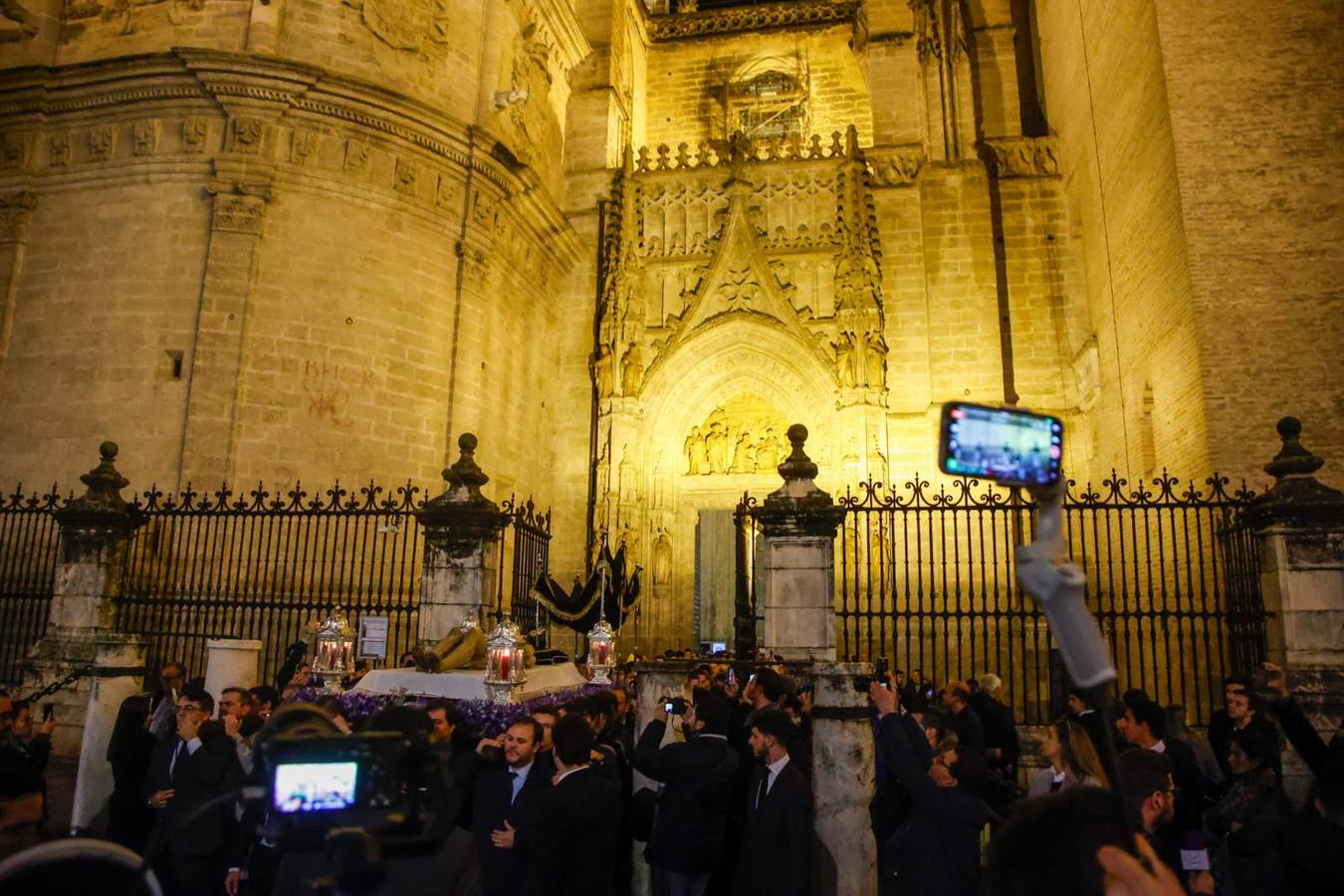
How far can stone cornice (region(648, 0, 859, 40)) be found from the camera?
2125cm

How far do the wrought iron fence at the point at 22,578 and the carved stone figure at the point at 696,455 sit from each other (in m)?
10.3

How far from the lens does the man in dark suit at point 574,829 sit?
3785 millimetres

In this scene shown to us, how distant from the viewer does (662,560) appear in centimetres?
1670

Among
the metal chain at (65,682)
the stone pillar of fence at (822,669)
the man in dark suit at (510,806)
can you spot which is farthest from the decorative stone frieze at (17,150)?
the man in dark suit at (510,806)

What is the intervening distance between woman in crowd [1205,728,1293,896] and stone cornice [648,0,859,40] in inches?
779

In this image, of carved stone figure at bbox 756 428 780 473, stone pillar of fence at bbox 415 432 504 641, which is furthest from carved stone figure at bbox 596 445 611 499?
stone pillar of fence at bbox 415 432 504 641

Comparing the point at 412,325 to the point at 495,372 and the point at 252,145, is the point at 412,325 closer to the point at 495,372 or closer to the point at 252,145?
the point at 495,372

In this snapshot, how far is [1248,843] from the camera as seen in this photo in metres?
3.72

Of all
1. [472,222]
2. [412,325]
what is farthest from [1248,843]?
[472,222]

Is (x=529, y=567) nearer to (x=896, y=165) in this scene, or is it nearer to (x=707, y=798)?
(x=707, y=798)

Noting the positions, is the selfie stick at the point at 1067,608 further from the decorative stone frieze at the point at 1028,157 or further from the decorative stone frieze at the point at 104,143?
the decorative stone frieze at the point at 1028,157

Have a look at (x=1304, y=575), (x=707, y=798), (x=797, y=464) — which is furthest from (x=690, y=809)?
(x=1304, y=575)

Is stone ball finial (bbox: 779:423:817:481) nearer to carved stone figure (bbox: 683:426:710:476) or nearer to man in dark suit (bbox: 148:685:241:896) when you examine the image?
man in dark suit (bbox: 148:685:241:896)

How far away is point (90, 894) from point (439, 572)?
7012 mm
